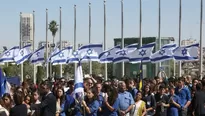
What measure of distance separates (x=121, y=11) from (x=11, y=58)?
12.1 meters

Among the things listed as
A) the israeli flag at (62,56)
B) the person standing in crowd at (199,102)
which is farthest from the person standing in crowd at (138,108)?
the israeli flag at (62,56)

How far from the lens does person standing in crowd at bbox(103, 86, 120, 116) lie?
45.3 feet

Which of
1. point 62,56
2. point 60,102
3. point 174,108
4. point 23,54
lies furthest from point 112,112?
point 62,56

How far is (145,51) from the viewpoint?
107ft

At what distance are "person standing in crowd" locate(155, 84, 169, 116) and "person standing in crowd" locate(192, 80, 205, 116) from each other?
0.95m

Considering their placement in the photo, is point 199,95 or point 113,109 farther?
point 199,95

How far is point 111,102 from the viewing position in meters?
13.9

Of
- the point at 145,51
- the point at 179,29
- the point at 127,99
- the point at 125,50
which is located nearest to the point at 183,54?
the point at 145,51

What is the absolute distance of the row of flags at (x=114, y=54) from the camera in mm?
32250

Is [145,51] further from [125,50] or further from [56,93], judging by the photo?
[56,93]

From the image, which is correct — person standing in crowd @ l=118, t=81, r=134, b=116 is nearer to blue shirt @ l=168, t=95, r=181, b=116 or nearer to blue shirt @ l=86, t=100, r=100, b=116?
blue shirt @ l=86, t=100, r=100, b=116

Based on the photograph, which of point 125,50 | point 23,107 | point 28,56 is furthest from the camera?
point 28,56

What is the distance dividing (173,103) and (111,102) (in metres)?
3.59

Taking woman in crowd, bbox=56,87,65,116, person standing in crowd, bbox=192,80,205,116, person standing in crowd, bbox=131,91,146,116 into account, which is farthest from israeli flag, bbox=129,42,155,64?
woman in crowd, bbox=56,87,65,116
